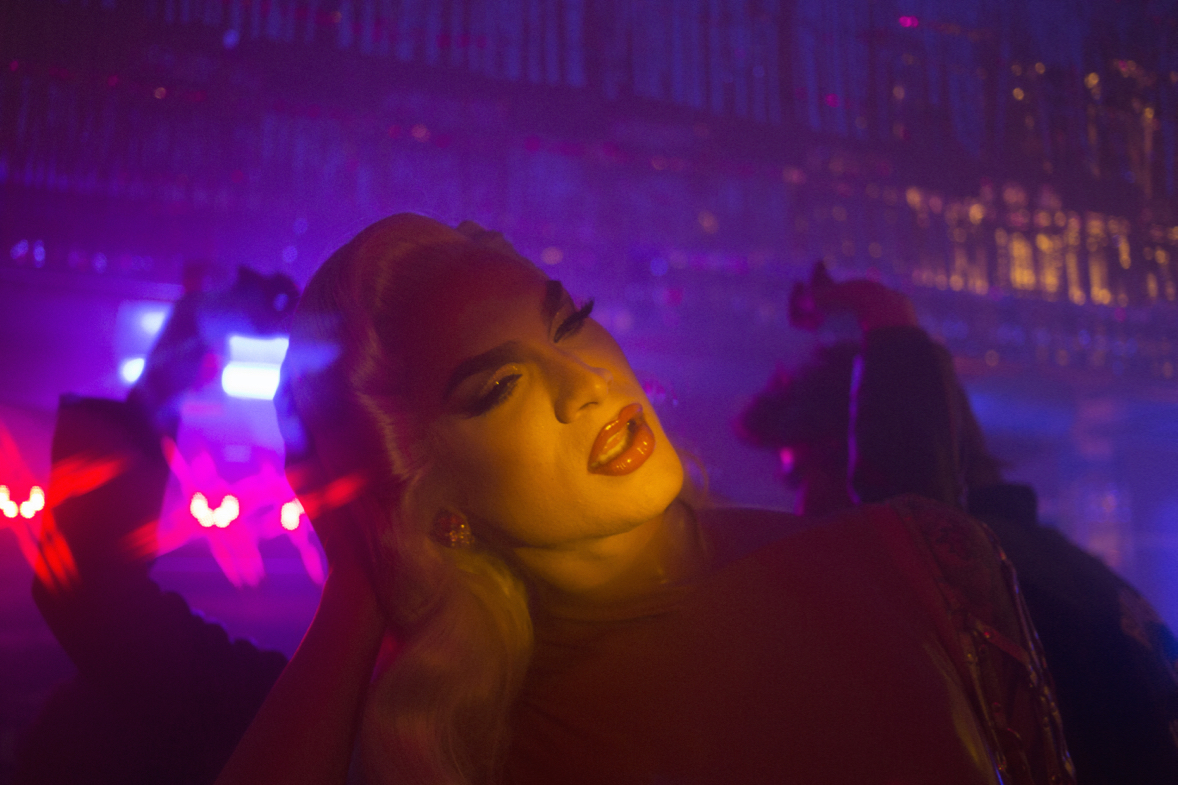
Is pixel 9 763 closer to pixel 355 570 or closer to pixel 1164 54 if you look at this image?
pixel 355 570

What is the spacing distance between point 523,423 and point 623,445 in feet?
0.35

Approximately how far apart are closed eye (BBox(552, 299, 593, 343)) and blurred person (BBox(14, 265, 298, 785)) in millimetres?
613

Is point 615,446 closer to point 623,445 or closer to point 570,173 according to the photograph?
point 623,445

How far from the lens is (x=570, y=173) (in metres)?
2.24

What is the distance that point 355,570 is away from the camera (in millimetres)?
739

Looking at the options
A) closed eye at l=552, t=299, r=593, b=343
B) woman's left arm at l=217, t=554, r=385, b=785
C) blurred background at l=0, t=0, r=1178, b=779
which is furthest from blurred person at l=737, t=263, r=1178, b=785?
blurred background at l=0, t=0, r=1178, b=779

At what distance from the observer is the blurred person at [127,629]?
934 millimetres

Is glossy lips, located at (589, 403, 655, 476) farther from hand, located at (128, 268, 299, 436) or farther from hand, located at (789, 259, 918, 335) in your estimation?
hand, located at (128, 268, 299, 436)

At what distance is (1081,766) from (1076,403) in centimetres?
326


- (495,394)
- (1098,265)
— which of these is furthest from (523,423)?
(1098,265)

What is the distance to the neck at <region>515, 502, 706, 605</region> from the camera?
69cm

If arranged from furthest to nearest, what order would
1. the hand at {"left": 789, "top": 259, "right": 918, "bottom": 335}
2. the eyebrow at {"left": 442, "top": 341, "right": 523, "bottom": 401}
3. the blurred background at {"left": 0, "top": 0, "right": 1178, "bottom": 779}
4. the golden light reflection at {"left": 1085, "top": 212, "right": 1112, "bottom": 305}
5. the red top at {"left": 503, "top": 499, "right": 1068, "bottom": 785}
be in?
the golden light reflection at {"left": 1085, "top": 212, "right": 1112, "bottom": 305}
the blurred background at {"left": 0, "top": 0, "right": 1178, "bottom": 779}
the hand at {"left": 789, "top": 259, "right": 918, "bottom": 335}
the eyebrow at {"left": 442, "top": 341, "right": 523, "bottom": 401}
the red top at {"left": 503, "top": 499, "right": 1068, "bottom": 785}

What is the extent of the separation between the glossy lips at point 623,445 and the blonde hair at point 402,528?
8.3 inches

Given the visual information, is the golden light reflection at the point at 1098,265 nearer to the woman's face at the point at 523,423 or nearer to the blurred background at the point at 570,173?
the blurred background at the point at 570,173
